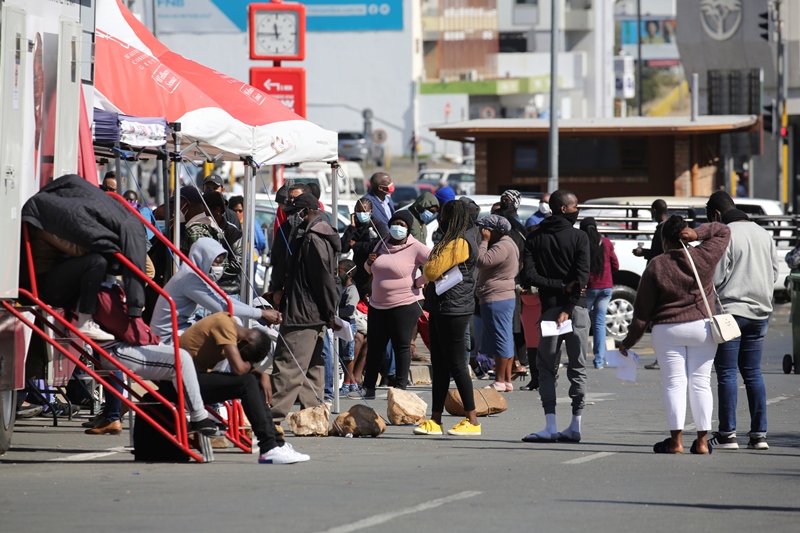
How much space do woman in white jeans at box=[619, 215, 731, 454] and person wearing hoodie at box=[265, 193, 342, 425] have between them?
2.68 m

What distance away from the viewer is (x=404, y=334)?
12.7m

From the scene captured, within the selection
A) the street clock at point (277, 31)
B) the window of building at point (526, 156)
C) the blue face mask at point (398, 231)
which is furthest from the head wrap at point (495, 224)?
the window of building at point (526, 156)

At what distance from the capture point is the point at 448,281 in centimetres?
1071

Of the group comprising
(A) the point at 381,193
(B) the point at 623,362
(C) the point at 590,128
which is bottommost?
(B) the point at 623,362

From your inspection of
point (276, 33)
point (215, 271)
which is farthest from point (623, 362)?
point (276, 33)

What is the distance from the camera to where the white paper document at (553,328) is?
10367 mm

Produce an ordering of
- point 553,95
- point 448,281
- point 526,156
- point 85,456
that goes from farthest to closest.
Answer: point 526,156, point 553,95, point 448,281, point 85,456

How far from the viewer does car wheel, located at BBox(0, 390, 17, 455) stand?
9492mm

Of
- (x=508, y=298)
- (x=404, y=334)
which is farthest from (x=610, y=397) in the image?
(x=404, y=334)

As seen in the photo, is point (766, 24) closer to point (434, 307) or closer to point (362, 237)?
point (362, 237)

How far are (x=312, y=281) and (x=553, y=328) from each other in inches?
82.4

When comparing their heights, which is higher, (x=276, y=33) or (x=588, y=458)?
(x=276, y=33)

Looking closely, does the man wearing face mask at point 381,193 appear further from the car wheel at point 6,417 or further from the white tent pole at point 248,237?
the car wheel at point 6,417

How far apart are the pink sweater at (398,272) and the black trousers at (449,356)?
1613 millimetres
